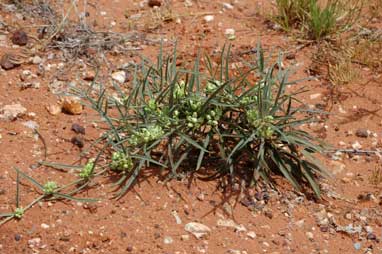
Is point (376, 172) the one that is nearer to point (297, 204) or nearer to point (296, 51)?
point (297, 204)

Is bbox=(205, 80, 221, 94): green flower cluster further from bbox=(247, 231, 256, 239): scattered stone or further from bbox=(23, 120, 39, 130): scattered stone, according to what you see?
bbox=(23, 120, 39, 130): scattered stone

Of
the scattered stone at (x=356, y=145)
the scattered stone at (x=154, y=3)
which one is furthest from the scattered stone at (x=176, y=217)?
the scattered stone at (x=154, y=3)

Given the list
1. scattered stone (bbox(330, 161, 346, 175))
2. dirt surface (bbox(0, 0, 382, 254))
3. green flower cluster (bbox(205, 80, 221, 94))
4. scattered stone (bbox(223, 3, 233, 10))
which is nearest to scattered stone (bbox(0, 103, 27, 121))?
dirt surface (bbox(0, 0, 382, 254))

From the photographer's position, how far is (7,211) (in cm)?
239

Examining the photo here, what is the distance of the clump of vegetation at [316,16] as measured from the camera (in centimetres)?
346

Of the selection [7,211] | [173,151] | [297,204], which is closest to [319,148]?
[297,204]

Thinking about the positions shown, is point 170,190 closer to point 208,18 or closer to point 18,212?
point 18,212

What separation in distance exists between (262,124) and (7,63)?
131 centimetres

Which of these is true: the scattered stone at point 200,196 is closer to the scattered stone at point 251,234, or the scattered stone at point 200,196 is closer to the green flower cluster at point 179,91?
the scattered stone at point 251,234

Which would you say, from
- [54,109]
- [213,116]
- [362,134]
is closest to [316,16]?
[362,134]

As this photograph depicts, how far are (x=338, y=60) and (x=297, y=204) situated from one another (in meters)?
1.08

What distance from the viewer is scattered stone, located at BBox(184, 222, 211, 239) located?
7.80 feet

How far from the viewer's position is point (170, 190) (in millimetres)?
2520

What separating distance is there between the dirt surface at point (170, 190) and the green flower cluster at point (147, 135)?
0.45ft
